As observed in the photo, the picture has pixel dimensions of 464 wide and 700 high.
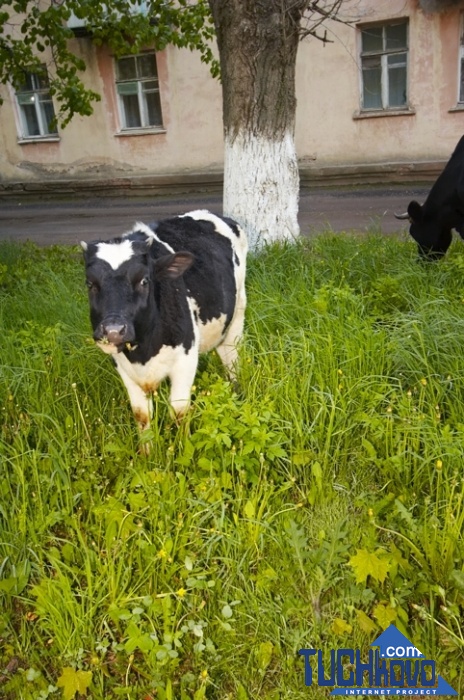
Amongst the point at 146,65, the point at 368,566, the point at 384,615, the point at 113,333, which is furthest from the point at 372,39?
the point at 384,615

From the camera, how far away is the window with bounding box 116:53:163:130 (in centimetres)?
1562

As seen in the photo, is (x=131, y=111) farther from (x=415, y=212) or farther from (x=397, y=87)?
(x=415, y=212)

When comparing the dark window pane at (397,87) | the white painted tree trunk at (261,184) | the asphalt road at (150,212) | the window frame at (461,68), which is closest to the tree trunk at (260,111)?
the white painted tree trunk at (261,184)

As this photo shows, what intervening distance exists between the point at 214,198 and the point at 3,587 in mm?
12774

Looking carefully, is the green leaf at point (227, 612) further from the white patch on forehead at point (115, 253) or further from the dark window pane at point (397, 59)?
→ the dark window pane at point (397, 59)

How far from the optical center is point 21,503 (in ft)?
8.79

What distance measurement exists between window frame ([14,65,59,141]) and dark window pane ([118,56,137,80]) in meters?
2.40

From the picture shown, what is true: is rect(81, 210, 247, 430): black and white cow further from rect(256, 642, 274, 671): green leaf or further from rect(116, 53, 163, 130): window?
rect(116, 53, 163, 130): window

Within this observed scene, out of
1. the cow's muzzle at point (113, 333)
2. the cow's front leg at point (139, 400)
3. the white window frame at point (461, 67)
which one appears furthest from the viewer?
→ the white window frame at point (461, 67)

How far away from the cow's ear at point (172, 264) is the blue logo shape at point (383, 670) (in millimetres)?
1766

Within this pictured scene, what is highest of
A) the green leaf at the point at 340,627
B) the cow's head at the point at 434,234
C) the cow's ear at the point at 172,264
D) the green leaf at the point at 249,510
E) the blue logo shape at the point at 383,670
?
the cow's ear at the point at 172,264

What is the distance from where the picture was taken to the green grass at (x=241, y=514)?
2119mm

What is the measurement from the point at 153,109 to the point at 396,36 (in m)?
6.36

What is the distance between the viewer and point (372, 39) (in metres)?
13.6
